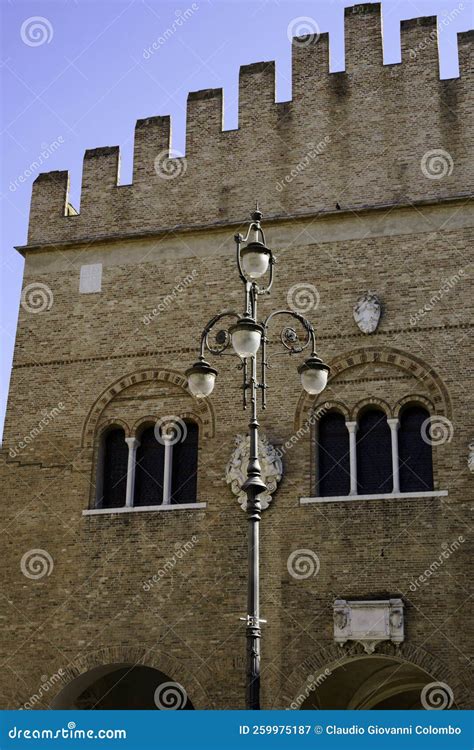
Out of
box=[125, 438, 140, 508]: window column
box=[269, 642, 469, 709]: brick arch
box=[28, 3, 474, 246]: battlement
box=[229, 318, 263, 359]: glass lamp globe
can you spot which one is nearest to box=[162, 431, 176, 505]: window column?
box=[125, 438, 140, 508]: window column

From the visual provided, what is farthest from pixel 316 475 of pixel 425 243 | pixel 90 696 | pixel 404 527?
pixel 90 696

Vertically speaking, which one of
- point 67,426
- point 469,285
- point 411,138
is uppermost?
point 411,138

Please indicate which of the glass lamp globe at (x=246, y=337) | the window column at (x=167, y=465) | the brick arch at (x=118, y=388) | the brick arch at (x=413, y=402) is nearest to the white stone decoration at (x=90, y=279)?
the brick arch at (x=118, y=388)

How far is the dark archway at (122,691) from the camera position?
17.3 m

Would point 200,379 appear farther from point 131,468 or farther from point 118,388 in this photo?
point 118,388

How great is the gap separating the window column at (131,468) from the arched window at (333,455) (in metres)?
3.10

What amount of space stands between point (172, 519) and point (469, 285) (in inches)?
239

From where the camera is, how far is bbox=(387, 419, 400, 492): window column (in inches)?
660

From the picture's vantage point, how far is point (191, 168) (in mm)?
19984

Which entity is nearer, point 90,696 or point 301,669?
point 301,669

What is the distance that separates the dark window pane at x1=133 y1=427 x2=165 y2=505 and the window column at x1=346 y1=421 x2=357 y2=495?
3.17m

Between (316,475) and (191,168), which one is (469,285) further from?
(191,168)

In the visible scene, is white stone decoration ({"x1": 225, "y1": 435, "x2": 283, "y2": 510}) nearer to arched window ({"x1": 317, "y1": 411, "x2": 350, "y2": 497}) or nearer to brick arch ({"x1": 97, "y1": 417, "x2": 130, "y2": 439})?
arched window ({"x1": 317, "y1": 411, "x2": 350, "y2": 497})

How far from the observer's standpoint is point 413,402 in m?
17.3
